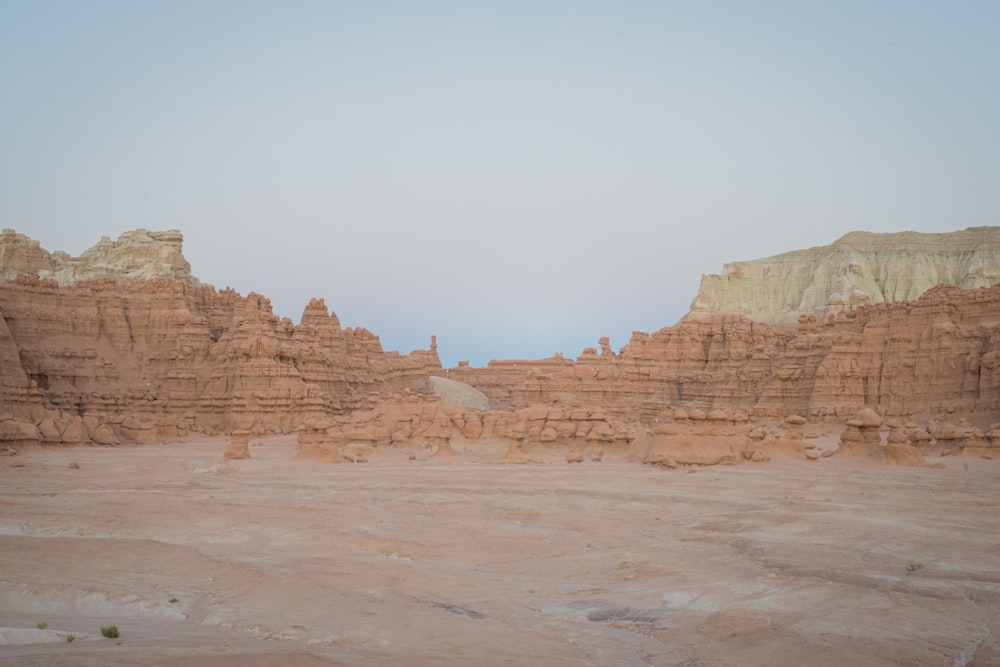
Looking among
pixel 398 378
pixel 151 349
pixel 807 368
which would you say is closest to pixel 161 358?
pixel 151 349

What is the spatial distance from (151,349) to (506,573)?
4030cm

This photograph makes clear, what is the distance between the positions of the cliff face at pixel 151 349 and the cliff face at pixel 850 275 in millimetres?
34569

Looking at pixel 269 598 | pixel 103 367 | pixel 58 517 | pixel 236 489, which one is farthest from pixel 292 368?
pixel 269 598

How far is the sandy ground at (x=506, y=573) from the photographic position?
790 cm

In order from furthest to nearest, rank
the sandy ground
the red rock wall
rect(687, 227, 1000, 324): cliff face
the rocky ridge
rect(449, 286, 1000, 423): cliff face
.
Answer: rect(687, 227, 1000, 324): cliff face → the red rock wall → rect(449, 286, 1000, 423): cliff face → the rocky ridge → the sandy ground

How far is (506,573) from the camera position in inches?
471

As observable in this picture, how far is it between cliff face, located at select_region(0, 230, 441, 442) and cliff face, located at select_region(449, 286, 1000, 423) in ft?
50.7

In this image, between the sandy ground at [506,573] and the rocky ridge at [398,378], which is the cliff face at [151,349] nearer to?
the rocky ridge at [398,378]

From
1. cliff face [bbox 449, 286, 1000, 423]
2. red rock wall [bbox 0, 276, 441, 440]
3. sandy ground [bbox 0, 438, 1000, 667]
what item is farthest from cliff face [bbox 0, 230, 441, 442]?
sandy ground [bbox 0, 438, 1000, 667]

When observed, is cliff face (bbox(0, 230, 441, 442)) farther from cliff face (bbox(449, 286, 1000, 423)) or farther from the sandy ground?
the sandy ground

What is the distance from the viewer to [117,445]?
35.4 metres

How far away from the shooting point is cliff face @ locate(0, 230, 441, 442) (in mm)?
42719

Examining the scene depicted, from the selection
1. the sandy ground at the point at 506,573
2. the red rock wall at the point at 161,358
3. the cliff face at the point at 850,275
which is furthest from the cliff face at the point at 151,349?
the cliff face at the point at 850,275

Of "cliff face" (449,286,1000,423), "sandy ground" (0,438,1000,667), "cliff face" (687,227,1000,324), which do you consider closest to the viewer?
"sandy ground" (0,438,1000,667)
